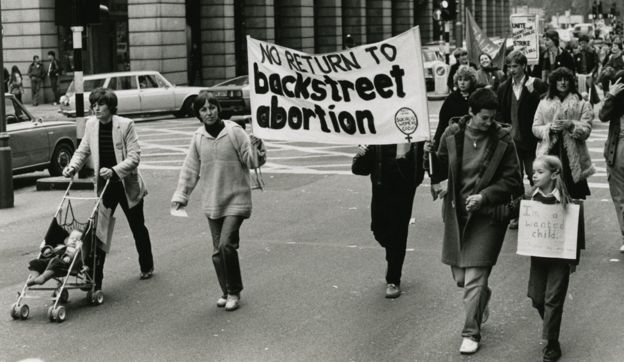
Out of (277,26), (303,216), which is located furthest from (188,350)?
(277,26)

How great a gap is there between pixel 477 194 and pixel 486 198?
7 cm

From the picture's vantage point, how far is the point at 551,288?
7.30 meters

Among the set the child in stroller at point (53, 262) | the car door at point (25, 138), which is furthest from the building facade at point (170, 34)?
the child in stroller at point (53, 262)

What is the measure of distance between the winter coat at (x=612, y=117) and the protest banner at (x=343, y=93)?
2510 mm

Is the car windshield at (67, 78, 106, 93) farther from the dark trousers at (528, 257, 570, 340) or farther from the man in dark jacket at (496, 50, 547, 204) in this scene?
the dark trousers at (528, 257, 570, 340)

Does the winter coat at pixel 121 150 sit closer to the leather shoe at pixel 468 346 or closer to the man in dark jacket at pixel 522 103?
the leather shoe at pixel 468 346

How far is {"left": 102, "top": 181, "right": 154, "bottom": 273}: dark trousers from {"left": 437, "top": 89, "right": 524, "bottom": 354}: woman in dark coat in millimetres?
3499

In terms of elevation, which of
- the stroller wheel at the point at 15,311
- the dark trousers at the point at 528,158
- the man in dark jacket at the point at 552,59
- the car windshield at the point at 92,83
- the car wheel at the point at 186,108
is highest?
the man in dark jacket at the point at 552,59

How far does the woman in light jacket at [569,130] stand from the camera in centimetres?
1048

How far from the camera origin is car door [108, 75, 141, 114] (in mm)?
31469

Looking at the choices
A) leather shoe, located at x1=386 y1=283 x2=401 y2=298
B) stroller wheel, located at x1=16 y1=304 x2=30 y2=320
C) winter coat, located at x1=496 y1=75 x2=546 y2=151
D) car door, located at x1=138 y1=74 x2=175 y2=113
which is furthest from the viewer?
car door, located at x1=138 y1=74 x2=175 y2=113

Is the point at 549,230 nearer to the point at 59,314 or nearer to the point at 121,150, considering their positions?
the point at 59,314

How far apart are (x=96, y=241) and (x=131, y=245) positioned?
261 cm

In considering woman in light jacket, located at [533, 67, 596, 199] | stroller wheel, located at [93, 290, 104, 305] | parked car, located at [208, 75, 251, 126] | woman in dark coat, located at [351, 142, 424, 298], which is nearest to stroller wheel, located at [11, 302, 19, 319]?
stroller wheel, located at [93, 290, 104, 305]
